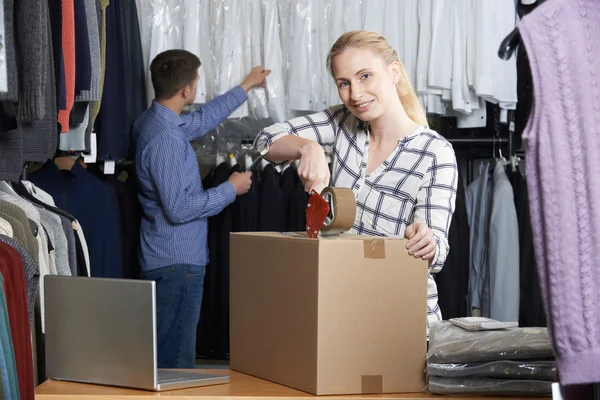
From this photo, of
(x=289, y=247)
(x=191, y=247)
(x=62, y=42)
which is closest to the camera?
(x=289, y=247)

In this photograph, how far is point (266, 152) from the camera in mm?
2383

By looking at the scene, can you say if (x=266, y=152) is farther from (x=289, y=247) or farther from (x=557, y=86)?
(x=557, y=86)

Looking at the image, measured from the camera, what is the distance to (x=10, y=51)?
2193 millimetres

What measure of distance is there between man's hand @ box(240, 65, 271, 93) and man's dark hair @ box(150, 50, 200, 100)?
257 millimetres

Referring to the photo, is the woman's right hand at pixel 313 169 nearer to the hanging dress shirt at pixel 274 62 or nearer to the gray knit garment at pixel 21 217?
the gray knit garment at pixel 21 217

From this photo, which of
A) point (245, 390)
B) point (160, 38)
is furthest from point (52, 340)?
point (160, 38)

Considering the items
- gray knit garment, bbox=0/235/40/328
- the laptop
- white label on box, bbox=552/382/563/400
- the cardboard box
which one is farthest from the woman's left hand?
gray knit garment, bbox=0/235/40/328

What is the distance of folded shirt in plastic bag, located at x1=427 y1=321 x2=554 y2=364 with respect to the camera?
1.61 metres

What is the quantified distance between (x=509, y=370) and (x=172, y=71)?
8.53 feet

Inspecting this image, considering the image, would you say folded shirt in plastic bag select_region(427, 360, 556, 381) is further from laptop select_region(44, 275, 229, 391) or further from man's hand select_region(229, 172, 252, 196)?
man's hand select_region(229, 172, 252, 196)

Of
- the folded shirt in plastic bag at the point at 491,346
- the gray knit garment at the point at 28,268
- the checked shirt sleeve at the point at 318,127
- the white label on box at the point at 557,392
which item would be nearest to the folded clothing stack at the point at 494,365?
the folded shirt in plastic bag at the point at 491,346

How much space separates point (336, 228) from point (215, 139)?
279cm

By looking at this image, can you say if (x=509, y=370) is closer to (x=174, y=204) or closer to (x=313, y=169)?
(x=313, y=169)

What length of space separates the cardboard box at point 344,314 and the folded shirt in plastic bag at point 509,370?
108 mm
